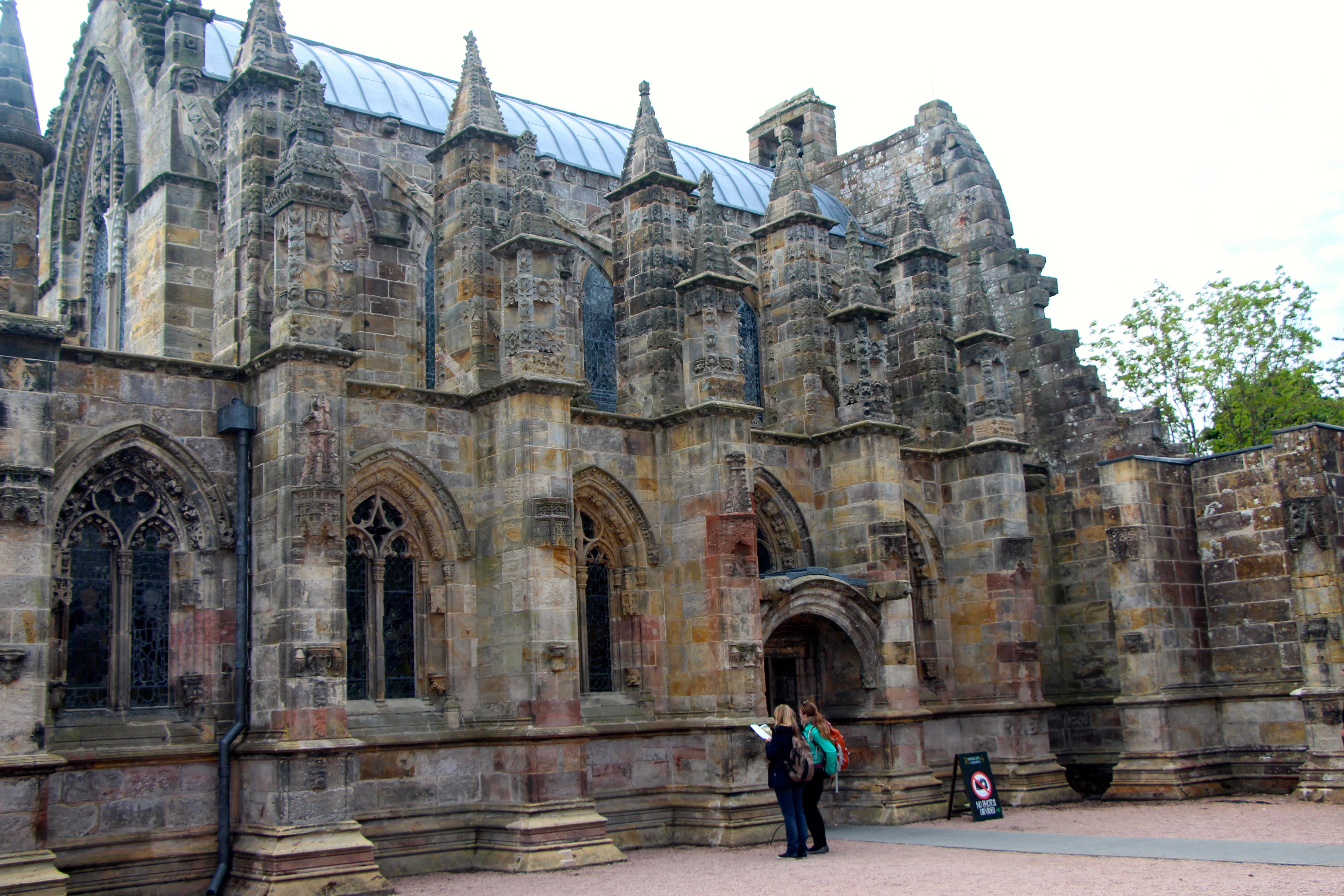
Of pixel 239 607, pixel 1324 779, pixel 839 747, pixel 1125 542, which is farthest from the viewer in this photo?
pixel 1125 542

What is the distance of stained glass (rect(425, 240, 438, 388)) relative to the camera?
19984mm

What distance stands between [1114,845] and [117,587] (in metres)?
11.7

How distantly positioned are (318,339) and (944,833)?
34.2ft

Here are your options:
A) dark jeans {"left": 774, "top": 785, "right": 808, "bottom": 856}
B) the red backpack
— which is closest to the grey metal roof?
the red backpack

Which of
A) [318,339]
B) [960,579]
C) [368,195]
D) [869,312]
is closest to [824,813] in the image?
[960,579]

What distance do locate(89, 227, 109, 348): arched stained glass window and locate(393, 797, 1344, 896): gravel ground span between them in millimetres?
10728

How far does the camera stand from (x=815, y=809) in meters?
15.5

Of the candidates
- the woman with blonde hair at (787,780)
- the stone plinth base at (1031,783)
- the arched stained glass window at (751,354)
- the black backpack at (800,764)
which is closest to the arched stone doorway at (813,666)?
the stone plinth base at (1031,783)

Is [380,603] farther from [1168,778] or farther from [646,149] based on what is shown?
[1168,778]

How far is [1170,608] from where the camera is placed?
70.1 ft

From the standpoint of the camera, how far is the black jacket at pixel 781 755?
47.7ft

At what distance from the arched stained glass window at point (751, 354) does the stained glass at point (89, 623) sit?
12225 mm

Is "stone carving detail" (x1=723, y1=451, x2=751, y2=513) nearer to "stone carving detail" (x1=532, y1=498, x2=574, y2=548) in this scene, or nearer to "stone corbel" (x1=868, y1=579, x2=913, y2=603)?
"stone carving detail" (x1=532, y1=498, x2=574, y2=548)

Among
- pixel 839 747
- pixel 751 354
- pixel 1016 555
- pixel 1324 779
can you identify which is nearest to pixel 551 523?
pixel 839 747
